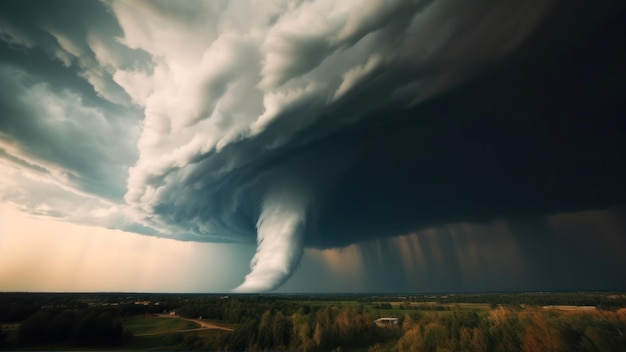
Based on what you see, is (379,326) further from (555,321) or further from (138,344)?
(138,344)

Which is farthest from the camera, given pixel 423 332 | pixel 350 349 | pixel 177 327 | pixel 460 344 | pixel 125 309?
pixel 125 309

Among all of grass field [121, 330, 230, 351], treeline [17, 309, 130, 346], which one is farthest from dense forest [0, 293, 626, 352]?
grass field [121, 330, 230, 351]

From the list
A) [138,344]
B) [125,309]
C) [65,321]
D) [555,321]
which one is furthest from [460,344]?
[125,309]

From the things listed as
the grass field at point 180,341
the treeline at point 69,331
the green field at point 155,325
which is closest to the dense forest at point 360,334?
the treeline at point 69,331

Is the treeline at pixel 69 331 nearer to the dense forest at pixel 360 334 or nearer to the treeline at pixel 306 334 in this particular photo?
the dense forest at pixel 360 334

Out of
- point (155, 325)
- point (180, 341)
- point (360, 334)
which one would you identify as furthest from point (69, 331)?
point (360, 334)

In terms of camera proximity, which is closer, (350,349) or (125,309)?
(350,349)

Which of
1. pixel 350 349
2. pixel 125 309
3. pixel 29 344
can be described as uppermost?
pixel 125 309

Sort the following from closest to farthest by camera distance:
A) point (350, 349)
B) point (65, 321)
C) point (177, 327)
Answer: point (350, 349) → point (65, 321) → point (177, 327)
